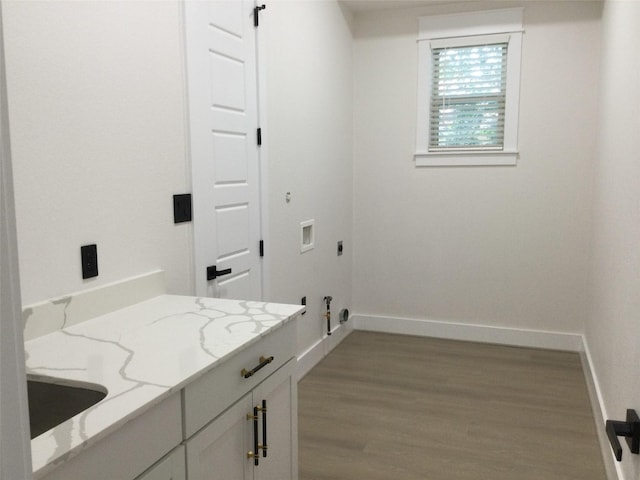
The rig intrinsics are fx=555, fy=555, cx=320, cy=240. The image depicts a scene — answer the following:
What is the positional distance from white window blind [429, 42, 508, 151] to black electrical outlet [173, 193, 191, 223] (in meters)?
2.68

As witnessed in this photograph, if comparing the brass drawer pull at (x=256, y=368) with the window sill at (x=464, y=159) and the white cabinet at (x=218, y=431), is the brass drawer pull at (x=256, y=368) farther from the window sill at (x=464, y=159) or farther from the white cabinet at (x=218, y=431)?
the window sill at (x=464, y=159)

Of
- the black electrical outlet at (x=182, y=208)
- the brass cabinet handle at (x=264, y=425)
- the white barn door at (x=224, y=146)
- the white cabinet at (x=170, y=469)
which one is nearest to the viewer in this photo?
the white cabinet at (x=170, y=469)

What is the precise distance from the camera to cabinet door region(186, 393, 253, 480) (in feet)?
4.75

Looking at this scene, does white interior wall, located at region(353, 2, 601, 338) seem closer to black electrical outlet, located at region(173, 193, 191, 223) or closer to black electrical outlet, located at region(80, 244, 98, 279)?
black electrical outlet, located at region(173, 193, 191, 223)

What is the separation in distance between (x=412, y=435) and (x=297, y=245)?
138cm

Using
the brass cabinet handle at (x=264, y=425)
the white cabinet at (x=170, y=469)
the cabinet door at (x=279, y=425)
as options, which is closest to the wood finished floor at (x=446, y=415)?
the cabinet door at (x=279, y=425)

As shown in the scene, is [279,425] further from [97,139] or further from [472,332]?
[472,332]

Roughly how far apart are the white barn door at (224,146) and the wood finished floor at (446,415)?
3.01 ft

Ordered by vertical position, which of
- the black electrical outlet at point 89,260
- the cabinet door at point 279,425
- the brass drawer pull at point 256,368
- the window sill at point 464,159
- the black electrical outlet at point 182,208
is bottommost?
the cabinet door at point 279,425

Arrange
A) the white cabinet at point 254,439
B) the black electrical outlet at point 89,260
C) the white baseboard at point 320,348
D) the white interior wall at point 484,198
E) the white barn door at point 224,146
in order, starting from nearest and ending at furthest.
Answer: the white cabinet at point 254,439 → the black electrical outlet at point 89,260 → the white barn door at point 224,146 → the white baseboard at point 320,348 → the white interior wall at point 484,198

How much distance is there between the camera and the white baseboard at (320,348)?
150 inches

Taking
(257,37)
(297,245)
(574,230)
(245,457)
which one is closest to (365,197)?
(297,245)

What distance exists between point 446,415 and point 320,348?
1201mm

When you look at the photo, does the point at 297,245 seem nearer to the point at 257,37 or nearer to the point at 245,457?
the point at 257,37
